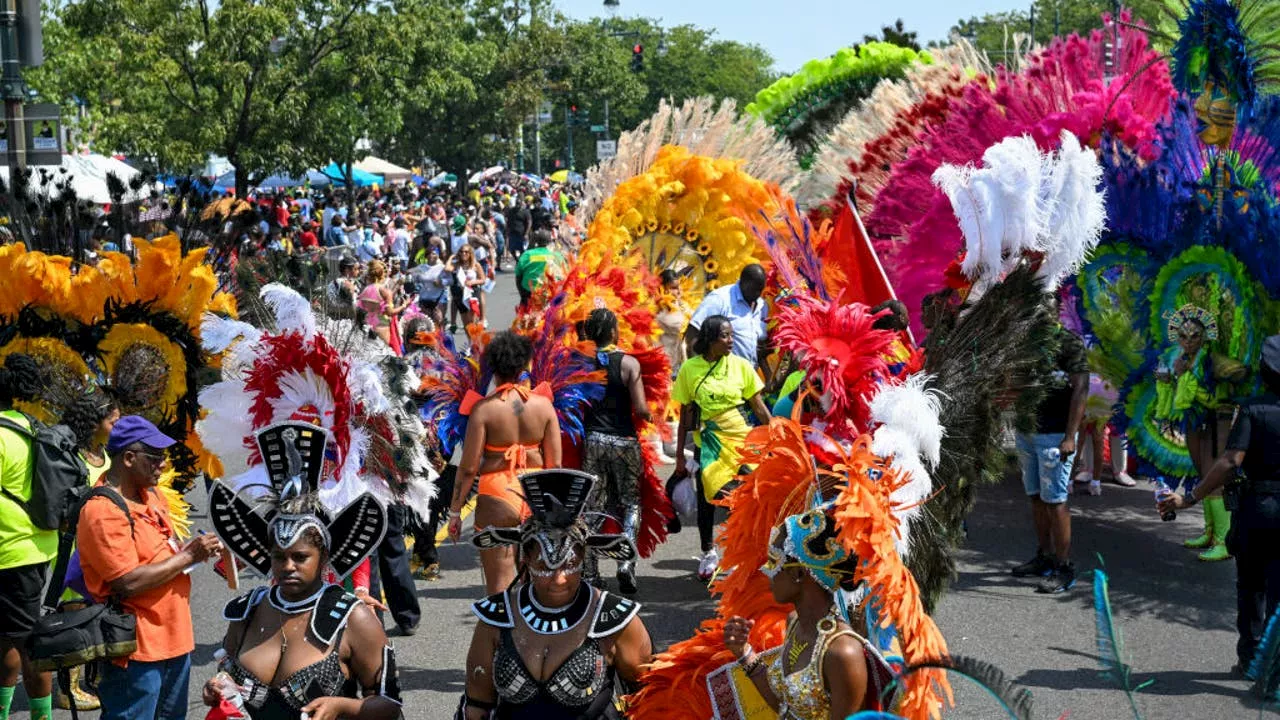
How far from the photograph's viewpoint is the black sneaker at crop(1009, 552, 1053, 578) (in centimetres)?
831

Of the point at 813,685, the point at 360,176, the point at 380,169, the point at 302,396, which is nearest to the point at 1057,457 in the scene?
the point at 302,396

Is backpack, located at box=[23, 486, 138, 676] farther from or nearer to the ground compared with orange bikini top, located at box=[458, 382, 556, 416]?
nearer to the ground

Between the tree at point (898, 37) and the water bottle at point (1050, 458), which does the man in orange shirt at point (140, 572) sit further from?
the tree at point (898, 37)

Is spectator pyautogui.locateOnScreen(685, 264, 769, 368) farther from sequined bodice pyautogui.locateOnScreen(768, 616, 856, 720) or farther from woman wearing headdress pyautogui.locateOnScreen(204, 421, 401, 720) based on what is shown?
sequined bodice pyautogui.locateOnScreen(768, 616, 856, 720)

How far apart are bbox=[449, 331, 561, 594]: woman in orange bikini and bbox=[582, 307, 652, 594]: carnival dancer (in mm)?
1167

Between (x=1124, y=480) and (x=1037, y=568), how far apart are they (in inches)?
115

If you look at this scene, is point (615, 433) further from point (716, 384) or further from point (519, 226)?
point (519, 226)

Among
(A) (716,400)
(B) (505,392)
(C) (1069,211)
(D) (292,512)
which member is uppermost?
(C) (1069,211)

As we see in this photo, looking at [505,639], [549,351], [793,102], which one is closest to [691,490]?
[549,351]

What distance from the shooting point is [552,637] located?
413 centimetres

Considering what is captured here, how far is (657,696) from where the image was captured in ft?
14.1

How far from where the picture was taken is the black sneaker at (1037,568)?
27.3 feet

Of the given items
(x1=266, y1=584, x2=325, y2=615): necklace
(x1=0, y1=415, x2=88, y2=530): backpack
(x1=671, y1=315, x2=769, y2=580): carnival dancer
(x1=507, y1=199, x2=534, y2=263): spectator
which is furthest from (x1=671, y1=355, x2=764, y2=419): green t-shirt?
(x1=507, y1=199, x2=534, y2=263): spectator

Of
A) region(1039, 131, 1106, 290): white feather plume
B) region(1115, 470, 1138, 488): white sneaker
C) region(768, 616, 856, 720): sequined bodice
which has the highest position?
region(1039, 131, 1106, 290): white feather plume
